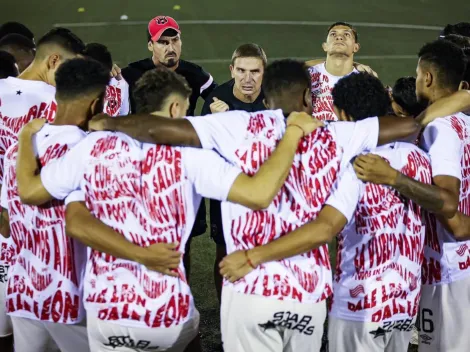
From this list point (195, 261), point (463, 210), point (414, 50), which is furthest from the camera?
point (414, 50)

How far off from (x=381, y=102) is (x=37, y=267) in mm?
2215

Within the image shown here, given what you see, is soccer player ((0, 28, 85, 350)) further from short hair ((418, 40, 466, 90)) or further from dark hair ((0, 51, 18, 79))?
short hair ((418, 40, 466, 90))

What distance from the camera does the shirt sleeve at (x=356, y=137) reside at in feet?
13.7

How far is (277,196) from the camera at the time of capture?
3.98 meters

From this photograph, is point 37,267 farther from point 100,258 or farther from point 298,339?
point 298,339

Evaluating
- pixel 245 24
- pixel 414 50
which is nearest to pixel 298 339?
pixel 414 50

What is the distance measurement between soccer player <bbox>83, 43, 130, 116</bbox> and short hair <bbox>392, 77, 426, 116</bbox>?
2.67 meters

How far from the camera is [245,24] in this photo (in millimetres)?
18469

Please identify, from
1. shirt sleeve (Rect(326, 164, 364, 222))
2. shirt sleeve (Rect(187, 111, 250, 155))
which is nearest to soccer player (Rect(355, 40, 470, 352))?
shirt sleeve (Rect(326, 164, 364, 222))

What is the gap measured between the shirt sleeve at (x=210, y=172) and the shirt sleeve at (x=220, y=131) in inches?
3.0

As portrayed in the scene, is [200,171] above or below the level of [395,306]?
above

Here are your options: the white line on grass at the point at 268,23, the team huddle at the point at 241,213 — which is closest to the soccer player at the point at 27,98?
the team huddle at the point at 241,213

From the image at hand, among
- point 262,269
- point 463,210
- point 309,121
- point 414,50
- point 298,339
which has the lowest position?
point 298,339

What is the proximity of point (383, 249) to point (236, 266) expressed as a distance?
961 millimetres
